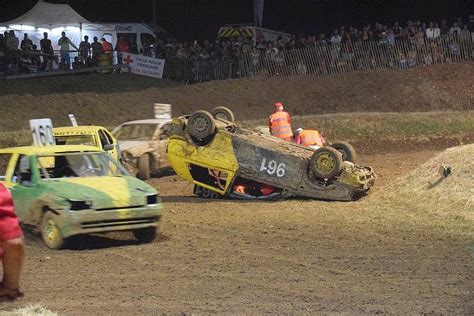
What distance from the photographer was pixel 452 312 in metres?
8.13

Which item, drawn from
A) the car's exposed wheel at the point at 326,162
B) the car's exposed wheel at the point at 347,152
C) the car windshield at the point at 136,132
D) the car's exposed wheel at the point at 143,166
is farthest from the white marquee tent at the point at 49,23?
the car's exposed wheel at the point at 326,162

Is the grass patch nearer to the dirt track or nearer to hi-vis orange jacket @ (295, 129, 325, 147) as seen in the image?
the dirt track

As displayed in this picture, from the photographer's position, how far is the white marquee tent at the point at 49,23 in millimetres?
35188

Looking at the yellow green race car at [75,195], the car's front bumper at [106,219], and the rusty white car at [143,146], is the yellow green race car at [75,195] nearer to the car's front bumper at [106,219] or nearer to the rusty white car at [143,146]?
the car's front bumper at [106,219]

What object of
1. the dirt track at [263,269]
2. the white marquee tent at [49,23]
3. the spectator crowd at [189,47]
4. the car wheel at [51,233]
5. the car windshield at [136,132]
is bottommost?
the dirt track at [263,269]

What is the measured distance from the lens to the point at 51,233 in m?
11.8

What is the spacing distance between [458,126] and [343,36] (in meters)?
8.51

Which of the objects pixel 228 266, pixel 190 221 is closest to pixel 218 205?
pixel 190 221

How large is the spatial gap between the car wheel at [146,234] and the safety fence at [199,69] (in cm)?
2238

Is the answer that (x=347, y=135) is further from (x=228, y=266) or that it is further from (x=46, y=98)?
(x=228, y=266)

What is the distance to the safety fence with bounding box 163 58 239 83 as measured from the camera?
3450cm

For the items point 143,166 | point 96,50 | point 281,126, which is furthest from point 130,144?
point 96,50

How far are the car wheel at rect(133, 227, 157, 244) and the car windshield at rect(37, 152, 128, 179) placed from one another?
3.54ft

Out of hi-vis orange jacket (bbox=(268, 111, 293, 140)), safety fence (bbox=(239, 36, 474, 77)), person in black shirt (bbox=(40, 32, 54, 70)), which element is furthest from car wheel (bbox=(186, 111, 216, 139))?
person in black shirt (bbox=(40, 32, 54, 70))
